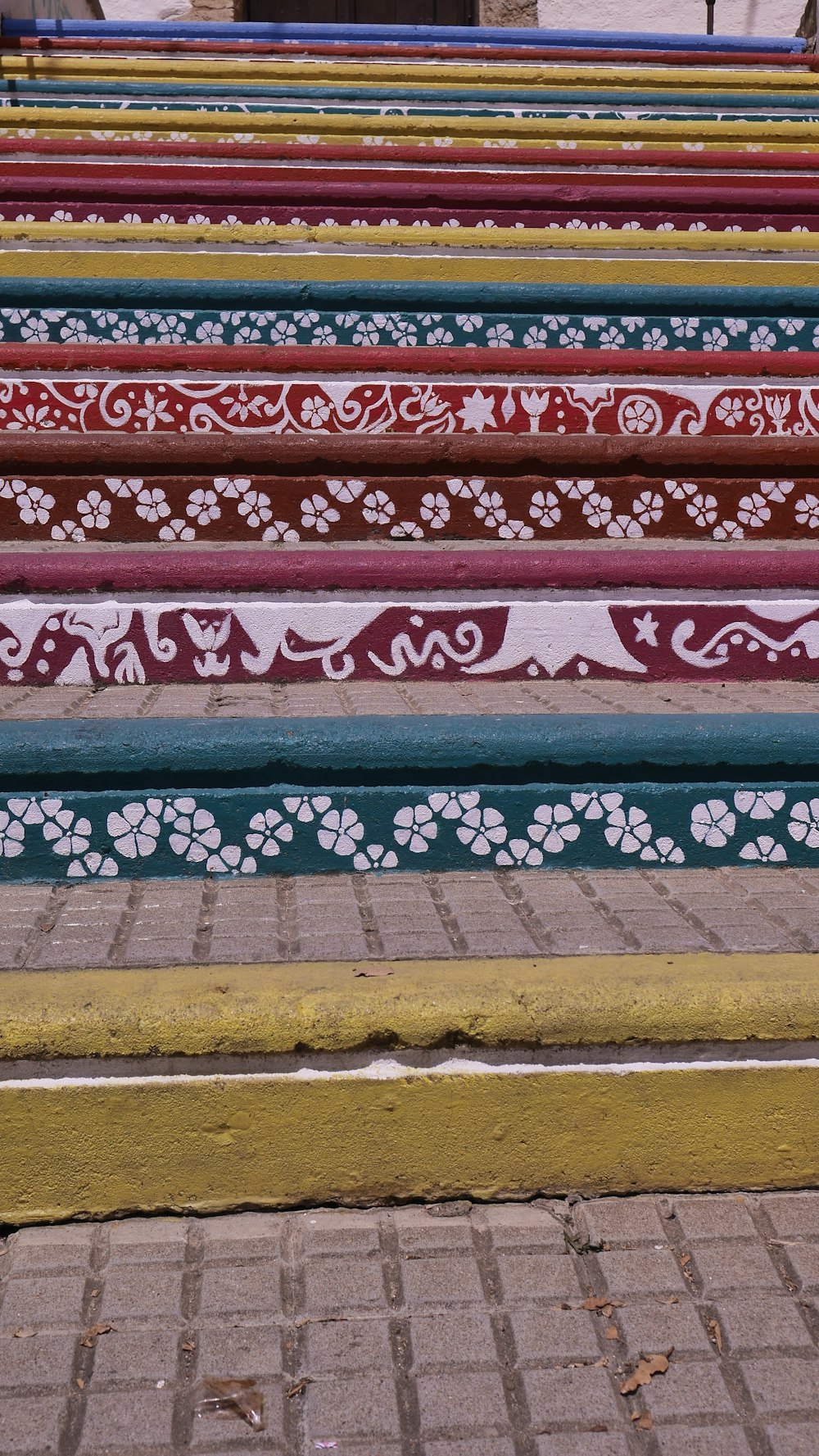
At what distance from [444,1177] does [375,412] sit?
7.74 ft

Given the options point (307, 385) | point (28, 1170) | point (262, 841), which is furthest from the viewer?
point (307, 385)

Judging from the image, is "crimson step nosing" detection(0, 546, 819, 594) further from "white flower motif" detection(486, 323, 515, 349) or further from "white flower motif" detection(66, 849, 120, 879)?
"white flower motif" detection(486, 323, 515, 349)

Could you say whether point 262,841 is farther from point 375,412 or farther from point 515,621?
point 375,412

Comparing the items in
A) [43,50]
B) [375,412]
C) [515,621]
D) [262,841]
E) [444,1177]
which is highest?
[43,50]

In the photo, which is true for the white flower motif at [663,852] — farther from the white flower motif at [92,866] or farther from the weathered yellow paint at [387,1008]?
the white flower motif at [92,866]

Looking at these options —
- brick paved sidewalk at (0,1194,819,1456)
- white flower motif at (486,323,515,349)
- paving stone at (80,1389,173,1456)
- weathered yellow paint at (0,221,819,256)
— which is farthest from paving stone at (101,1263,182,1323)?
weathered yellow paint at (0,221,819,256)

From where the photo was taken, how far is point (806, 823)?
2234 millimetres

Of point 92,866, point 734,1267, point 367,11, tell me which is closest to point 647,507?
point 92,866

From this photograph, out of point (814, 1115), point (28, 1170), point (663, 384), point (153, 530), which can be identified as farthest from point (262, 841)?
point (663, 384)

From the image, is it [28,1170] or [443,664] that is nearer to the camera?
[28,1170]

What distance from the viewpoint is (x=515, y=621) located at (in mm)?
2758

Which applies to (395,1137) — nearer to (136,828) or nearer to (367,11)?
(136,828)

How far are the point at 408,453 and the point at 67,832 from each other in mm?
1447

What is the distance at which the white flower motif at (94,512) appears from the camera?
3045 millimetres
